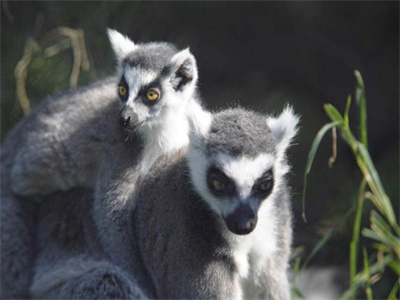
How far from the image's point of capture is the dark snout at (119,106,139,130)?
15.9ft

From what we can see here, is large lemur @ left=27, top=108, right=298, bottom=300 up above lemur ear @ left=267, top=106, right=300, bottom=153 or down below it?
below

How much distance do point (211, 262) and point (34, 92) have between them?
4.35 m

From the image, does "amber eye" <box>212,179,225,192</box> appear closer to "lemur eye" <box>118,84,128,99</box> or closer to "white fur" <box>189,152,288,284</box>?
"white fur" <box>189,152,288,284</box>

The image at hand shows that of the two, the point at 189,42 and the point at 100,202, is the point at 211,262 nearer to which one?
the point at 100,202

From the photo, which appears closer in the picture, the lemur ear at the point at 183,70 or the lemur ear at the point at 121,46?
the lemur ear at the point at 183,70

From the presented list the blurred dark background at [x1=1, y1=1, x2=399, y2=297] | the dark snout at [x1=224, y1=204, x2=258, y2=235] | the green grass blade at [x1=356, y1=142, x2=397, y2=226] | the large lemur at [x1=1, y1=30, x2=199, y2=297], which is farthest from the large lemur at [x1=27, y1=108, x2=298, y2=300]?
the blurred dark background at [x1=1, y1=1, x2=399, y2=297]

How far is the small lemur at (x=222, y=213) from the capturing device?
164 inches

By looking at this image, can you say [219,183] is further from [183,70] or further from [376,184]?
[183,70]

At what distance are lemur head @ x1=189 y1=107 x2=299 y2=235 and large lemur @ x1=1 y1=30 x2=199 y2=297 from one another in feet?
2.36

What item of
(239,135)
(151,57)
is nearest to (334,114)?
(239,135)

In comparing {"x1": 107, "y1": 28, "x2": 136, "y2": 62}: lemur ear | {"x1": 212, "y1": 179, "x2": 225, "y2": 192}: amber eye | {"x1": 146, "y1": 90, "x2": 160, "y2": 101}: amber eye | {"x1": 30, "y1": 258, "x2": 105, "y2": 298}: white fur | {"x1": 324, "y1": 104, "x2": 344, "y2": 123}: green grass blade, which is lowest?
{"x1": 30, "y1": 258, "x2": 105, "y2": 298}: white fur

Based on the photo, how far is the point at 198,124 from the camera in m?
4.39

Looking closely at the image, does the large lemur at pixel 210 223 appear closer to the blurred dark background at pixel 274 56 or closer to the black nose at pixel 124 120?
the black nose at pixel 124 120

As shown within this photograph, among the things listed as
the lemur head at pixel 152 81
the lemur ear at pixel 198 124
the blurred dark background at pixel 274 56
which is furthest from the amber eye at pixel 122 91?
the blurred dark background at pixel 274 56
